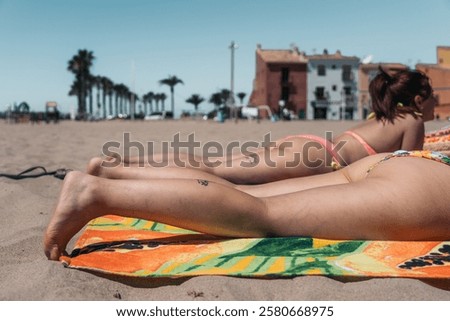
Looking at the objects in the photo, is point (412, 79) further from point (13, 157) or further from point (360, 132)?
point (13, 157)

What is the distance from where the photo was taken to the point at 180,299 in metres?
1.83

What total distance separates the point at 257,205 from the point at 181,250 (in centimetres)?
41

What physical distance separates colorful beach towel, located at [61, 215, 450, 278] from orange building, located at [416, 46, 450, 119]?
3385 centimetres

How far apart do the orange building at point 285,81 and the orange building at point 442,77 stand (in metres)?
16.9

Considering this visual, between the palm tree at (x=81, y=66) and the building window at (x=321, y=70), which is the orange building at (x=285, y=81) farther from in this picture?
the palm tree at (x=81, y=66)

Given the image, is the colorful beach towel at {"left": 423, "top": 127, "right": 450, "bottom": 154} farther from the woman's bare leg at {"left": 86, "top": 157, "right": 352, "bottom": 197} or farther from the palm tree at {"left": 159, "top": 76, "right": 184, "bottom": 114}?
the palm tree at {"left": 159, "top": 76, "right": 184, "bottom": 114}

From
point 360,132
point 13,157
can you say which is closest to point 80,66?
point 13,157

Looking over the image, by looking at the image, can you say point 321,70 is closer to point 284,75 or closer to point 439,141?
point 284,75

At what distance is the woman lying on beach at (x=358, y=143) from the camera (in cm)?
350

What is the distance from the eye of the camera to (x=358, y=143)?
11.7ft

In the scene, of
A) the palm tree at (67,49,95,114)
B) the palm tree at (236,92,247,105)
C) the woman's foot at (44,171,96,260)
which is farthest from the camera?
the palm tree at (236,92,247,105)

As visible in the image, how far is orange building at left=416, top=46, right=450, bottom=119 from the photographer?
3363cm

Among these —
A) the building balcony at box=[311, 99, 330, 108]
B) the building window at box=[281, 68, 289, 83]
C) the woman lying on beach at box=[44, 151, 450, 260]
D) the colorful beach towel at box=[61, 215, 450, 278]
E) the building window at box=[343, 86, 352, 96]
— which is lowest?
the colorful beach towel at box=[61, 215, 450, 278]

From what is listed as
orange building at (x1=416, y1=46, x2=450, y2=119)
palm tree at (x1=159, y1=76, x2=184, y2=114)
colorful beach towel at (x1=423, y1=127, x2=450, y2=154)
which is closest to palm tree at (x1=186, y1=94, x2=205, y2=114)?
palm tree at (x1=159, y1=76, x2=184, y2=114)
